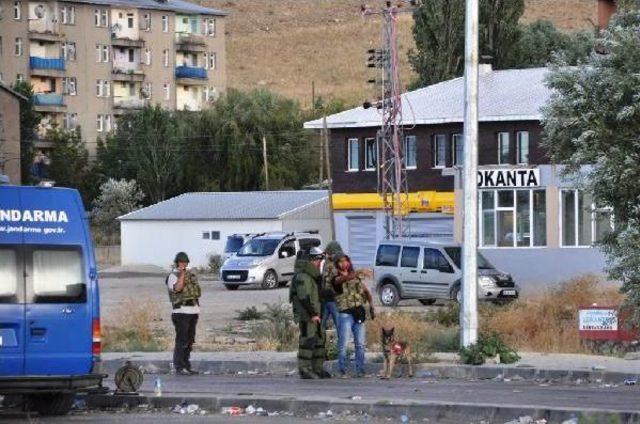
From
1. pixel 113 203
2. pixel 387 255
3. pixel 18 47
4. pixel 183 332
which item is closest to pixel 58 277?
pixel 183 332

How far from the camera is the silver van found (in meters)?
55.8

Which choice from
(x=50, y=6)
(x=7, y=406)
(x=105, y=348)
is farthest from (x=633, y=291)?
(x=50, y=6)

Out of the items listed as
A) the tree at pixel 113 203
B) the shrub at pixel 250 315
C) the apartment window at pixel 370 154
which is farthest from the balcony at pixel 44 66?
the shrub at pixel 250 315

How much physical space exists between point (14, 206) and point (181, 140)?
3365 inches

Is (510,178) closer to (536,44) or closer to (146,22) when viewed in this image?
(536,44)

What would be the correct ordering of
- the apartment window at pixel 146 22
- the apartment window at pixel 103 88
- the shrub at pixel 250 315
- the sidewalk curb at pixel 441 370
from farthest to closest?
1. the apartment window at pixel 146 22
2. the apartment window at pixel 103 88
3. the shrub at pixel 250 315
4. the sidewalk curb at pixel 441 370

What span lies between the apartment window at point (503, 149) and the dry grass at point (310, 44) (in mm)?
93169

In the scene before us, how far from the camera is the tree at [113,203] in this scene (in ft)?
333

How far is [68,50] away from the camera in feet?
400

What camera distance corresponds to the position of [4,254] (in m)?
17.5

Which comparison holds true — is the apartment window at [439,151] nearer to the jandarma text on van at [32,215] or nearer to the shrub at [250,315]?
the shrub at [250,315]

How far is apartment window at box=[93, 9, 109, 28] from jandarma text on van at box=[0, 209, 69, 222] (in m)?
107

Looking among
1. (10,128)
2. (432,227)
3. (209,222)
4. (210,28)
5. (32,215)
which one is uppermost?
(210,28)

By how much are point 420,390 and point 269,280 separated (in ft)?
114
